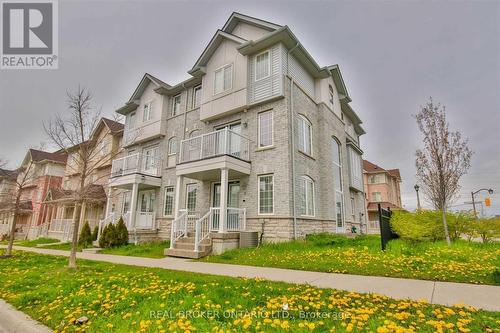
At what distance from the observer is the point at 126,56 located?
20.3 meters

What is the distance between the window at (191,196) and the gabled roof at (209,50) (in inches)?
285

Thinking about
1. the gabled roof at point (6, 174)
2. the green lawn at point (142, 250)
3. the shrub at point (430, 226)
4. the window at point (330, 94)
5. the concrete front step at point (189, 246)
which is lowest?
the green lawn at point (142, 250)

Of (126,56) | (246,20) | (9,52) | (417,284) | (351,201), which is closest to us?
(417,284)

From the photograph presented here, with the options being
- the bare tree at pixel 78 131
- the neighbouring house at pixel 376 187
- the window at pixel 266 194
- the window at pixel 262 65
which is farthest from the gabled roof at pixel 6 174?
the neighbouring house at pixel 376 187

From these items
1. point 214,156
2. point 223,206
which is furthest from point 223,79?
point 223,206

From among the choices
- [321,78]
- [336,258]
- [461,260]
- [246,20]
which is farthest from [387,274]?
[246,20]

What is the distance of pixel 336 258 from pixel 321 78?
475 inches

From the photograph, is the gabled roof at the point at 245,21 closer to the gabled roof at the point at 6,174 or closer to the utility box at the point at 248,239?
the utility box at the point at 248,239

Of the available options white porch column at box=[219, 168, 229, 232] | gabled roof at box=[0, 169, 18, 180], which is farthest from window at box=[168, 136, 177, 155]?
gabled roof at box=[0, 169, 18, 180]

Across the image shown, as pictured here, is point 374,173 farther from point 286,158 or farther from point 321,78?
point 286,158

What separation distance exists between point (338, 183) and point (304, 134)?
16.1 ft

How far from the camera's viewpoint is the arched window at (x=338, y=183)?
15.6 m

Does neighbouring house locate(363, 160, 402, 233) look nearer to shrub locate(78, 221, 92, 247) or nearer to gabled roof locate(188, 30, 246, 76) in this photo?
gabled roof locate(188, 30, 246, 76)

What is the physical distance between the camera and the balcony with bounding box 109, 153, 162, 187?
635 inches
